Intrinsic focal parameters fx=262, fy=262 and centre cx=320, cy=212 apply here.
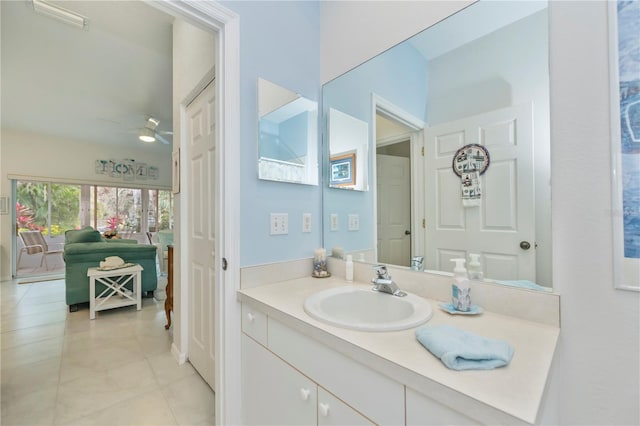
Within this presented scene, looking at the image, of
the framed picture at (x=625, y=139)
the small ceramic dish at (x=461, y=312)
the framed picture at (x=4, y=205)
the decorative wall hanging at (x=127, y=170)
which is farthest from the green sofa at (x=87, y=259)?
the framed picture at (x=625, y=139)

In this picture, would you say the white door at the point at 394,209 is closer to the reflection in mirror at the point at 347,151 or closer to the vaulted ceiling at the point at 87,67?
the reflection in mirror at the point at 347,151

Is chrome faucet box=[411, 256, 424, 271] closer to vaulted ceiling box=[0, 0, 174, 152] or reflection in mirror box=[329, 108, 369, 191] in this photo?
reflection in mirror box=[329, 108, 369, 191]

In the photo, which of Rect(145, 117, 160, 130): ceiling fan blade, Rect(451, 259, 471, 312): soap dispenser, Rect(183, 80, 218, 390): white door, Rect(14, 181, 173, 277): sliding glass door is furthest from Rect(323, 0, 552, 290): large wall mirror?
Rect(14, 181, 173, 277): sliding glass door

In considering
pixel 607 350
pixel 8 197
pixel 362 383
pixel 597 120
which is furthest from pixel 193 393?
pixel 8 197

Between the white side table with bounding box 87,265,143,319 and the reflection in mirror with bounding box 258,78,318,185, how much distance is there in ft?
9.75

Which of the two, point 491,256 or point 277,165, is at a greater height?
point 277,165

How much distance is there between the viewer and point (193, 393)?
174cm

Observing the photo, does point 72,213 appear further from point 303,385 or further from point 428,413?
point 428,413

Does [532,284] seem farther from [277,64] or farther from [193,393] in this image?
[193,393]

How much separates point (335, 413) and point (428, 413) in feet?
1.05

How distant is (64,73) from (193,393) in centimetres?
371

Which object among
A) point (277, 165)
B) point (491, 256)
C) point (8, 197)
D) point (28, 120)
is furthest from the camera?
point (8, 197)

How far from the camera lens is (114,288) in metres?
3.23

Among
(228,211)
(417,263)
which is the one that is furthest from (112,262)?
(417,263)
